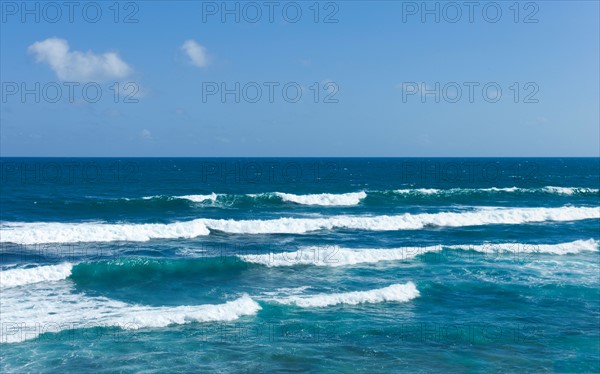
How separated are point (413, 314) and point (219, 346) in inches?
236

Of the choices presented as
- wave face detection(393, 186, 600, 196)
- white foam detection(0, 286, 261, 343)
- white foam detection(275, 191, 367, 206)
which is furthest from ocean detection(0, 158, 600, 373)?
wave face detection(393, 186, 600, 196)

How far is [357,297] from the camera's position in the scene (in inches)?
651

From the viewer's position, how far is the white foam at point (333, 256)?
70.7 feet

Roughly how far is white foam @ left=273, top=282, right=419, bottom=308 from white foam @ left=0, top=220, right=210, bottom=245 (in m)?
13.3

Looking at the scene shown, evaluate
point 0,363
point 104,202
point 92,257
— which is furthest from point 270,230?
point 0,363

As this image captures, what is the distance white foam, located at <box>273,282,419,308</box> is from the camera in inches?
632

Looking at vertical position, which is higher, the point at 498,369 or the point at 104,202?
the point at 104,202

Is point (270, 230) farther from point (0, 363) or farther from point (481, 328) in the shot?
point (0, 363)

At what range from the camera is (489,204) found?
42500 millimetres

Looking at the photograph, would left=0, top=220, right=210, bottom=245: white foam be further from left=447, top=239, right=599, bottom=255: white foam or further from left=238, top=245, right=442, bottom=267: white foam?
left=447, top=239, right=599, bottom=255: white foam

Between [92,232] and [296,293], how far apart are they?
14748 mm

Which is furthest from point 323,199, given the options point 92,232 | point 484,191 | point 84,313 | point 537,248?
point 84,313

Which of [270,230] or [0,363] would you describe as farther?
[270,230]

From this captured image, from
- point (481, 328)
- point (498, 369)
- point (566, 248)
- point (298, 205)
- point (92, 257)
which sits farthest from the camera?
point (298, 205)
